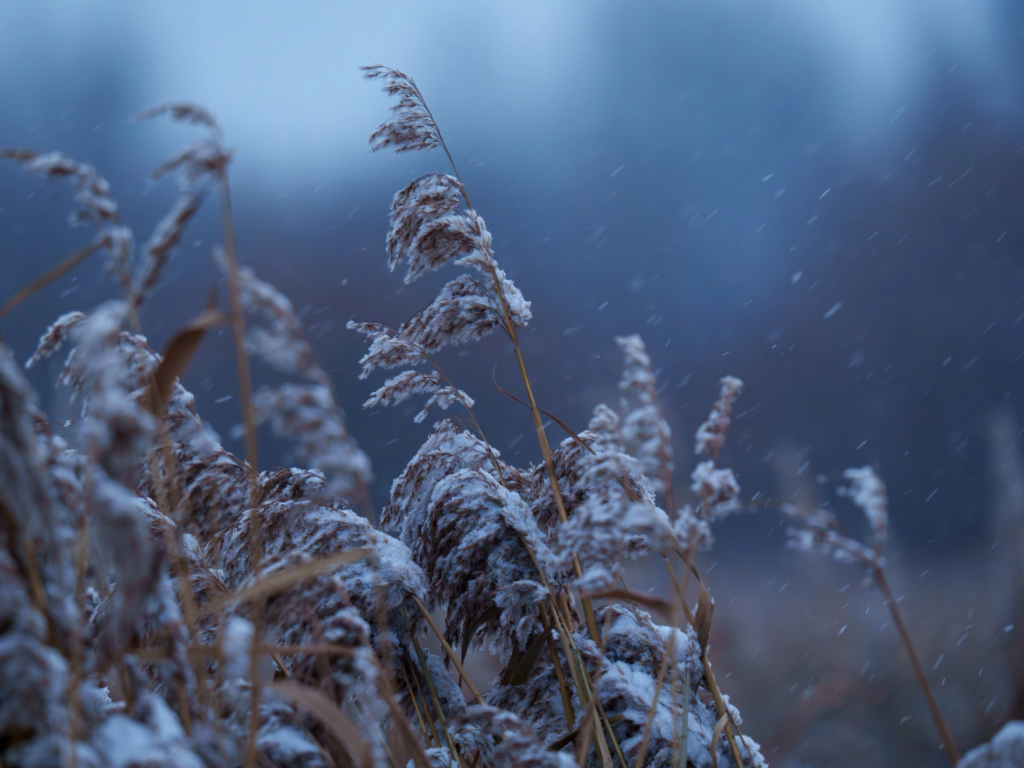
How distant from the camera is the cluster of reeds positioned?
54 centimetres

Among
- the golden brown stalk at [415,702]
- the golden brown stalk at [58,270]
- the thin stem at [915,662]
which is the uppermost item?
the golden brown stalk at [58,270]

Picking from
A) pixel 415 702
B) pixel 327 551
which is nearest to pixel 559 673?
pixel 415 702

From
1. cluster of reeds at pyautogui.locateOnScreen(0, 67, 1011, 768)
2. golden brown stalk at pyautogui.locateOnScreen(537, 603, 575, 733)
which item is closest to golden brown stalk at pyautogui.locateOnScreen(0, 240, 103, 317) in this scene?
cluster of reeds at pyautogui.locateOnScreen(0, 67, 1011, 768)

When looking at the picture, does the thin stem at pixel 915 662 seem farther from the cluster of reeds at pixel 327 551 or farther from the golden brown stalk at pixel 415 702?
the golden brown stalk at pixel 415 702

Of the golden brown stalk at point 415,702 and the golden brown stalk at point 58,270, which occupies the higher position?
the golden brown stalk at point 58,270

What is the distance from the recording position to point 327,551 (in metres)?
1.54

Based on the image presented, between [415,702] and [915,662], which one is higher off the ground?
[415,702]

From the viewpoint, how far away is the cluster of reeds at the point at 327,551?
54cm

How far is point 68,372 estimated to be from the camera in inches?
37.6

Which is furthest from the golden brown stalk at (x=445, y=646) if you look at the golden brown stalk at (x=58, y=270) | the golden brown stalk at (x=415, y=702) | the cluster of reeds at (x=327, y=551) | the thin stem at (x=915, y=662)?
the golden brown stalk at (x=58, y=270)

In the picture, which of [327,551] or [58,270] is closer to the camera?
[58,270]

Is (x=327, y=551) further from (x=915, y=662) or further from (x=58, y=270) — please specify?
(x=915, y=662)

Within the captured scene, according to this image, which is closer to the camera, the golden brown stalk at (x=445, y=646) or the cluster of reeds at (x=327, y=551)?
the cluster of reeds at (x=327, y=551)

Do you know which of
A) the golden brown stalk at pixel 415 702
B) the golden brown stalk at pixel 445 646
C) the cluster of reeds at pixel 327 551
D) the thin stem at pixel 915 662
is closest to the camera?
the cluster of reeds at pixel 327 551
